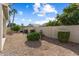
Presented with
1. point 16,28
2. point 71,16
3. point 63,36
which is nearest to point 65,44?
point 63,36

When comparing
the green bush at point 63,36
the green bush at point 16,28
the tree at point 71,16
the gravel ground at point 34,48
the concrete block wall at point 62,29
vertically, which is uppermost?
the tree at point 71,16

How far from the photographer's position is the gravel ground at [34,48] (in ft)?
23.5

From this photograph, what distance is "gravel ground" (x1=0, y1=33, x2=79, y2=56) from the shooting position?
7.17 metres

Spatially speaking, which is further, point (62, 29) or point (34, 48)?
point (62, 29)

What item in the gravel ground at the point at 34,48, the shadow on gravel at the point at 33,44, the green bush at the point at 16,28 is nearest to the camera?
the green bush at the point at 16,28

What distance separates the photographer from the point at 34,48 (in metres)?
7.43

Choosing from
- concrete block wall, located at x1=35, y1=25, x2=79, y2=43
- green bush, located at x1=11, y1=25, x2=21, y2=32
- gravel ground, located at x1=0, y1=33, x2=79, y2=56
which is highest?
green bush, located at x1=11, y1=25, x2=21, y2=32

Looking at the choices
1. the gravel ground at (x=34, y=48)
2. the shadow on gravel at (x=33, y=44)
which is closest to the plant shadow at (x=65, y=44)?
the gravel ground at (x=34, y=48)

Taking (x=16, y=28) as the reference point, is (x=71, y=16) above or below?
above

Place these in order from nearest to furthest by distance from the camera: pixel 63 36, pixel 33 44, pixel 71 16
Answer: pixel 33 44 → pixel 71 16 → pixel 63 36

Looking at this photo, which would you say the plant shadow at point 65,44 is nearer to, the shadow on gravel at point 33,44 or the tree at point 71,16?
the shadow on gravel at point 33,44

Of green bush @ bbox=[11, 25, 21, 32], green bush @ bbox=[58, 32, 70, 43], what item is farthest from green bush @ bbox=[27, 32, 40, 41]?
green bush @ bbox=[58, 32, 70, 43]

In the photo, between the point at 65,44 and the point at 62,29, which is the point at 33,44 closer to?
the point at 65,44

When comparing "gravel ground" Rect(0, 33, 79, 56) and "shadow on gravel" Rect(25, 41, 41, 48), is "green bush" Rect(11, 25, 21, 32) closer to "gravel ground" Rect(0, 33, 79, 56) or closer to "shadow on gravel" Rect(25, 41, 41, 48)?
"gravel ground" Rect(0, 33, 79, 56)
